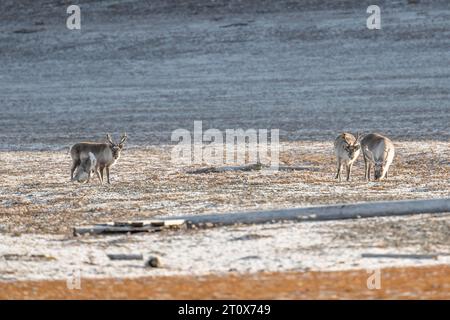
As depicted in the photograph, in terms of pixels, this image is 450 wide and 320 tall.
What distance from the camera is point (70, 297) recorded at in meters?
9.48

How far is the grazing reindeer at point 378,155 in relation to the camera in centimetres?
1714

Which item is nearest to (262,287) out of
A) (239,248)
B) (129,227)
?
(239,248)

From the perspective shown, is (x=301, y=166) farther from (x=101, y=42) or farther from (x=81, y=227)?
(x=101, y=42)

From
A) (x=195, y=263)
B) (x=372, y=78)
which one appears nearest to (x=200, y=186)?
(x=195, y=263)

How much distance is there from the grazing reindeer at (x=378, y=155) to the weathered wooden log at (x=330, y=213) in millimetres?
4156

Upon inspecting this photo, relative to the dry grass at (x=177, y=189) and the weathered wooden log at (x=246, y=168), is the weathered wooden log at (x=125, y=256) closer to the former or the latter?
the dry grass at (x=177, y=189)

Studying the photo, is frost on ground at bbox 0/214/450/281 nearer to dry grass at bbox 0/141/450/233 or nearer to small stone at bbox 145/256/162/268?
small stone at bbox 145/256/162/268

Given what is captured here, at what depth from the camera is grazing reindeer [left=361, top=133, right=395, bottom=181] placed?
1714 cm

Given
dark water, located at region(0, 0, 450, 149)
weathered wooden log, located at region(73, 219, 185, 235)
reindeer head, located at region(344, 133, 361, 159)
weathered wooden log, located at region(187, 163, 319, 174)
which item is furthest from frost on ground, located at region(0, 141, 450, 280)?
dark water, located at region(0, 0, 450, 149)

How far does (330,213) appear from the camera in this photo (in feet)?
41.0

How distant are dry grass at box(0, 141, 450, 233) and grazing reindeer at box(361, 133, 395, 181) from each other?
0.81 ft

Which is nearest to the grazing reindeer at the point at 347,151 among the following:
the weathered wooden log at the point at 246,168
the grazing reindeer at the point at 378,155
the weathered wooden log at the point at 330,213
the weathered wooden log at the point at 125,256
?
the grazing reindeer at the point at 378,155

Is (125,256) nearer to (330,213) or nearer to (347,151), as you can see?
(330,213)
